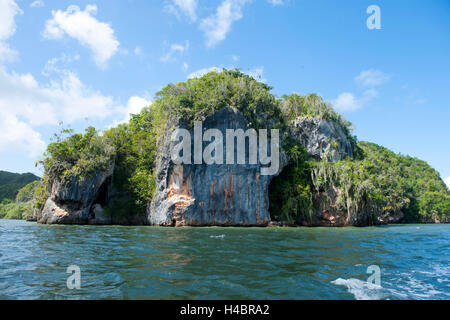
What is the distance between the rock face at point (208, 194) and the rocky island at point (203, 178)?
95mm

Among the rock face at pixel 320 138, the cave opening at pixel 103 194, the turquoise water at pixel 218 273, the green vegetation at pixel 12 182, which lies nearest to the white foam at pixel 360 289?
the turquoise water at pixel 218 273

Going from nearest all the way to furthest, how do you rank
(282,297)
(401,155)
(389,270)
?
(282,297) → (389,270) → (401,155)

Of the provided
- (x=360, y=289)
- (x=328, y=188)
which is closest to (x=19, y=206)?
(x=328, y=188)

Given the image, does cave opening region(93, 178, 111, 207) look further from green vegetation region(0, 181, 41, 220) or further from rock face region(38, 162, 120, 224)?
green vegetation region(0, 181, 41, 220)

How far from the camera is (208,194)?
24.1 metres

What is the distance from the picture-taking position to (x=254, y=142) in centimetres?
2559

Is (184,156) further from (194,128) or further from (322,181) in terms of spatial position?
(322,181)

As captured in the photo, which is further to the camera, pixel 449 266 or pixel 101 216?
pixel 101 216

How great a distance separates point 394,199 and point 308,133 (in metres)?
16.9

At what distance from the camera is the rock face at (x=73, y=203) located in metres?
24.2

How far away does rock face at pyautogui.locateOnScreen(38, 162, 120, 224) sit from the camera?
2420cm

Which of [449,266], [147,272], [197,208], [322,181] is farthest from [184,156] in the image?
[449,266]

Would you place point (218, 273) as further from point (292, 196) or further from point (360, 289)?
point (292, 196)

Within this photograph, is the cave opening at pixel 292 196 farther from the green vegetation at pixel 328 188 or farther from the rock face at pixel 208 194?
the rock face at pixel 208 194
